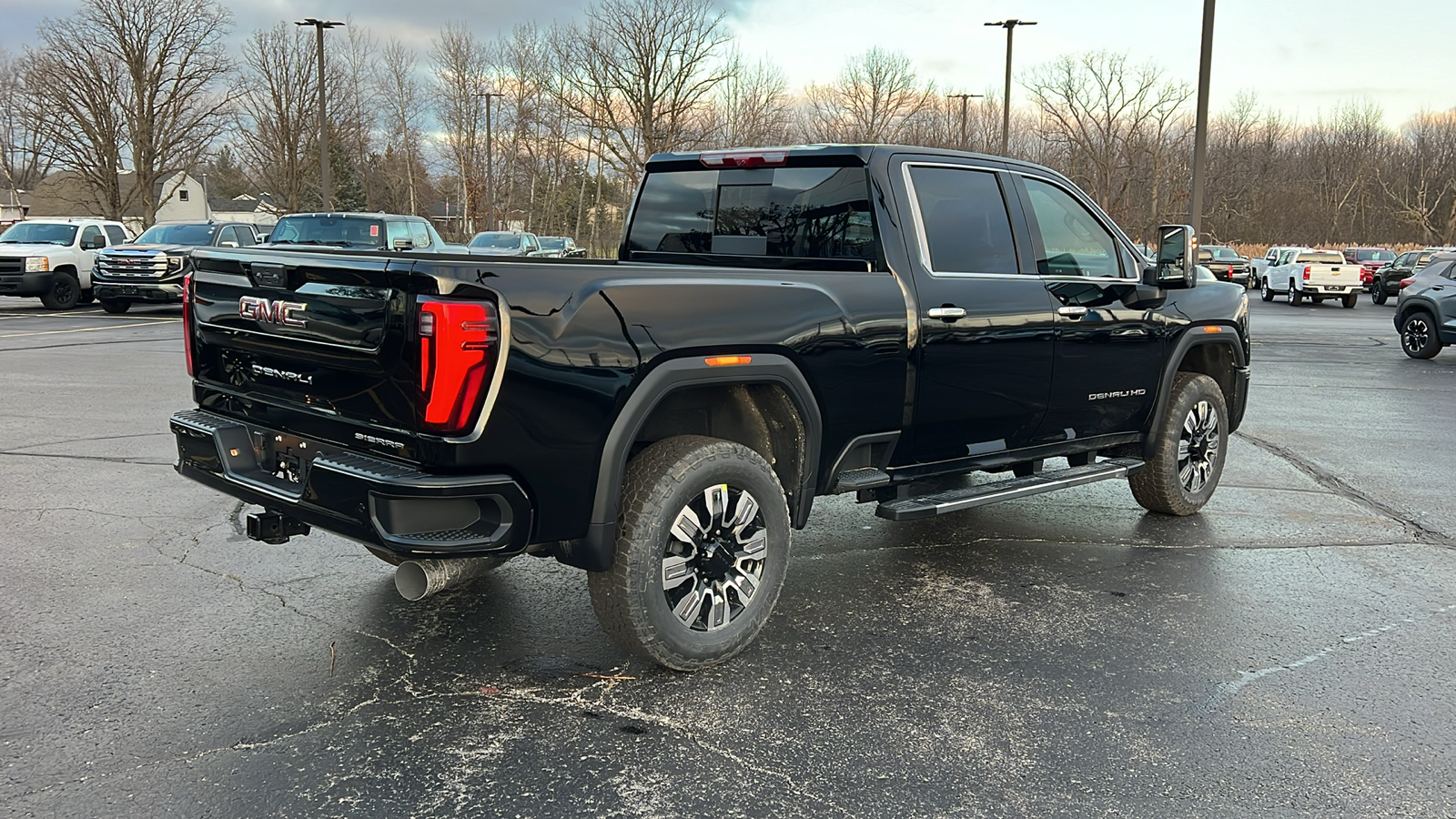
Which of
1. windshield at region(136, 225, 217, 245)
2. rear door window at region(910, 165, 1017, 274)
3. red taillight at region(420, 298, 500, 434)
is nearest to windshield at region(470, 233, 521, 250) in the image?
windshield at region(136, 225, 217, 245)

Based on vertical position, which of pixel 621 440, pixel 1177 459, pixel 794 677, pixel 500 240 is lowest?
pixel 794 677

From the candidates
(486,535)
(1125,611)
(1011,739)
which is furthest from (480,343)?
(1125,611)

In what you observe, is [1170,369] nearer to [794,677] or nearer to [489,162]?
[794,677]

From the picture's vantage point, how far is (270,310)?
3.91 metres

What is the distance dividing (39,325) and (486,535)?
18.4 m

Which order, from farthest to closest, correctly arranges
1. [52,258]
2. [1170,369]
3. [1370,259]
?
[1370,259]
[52,258]
[1170,369]

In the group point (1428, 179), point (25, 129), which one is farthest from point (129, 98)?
point (1428, 179)

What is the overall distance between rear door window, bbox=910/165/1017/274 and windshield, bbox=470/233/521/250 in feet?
87.7

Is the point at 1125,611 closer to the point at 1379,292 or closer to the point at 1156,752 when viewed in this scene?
the point at 1156,752

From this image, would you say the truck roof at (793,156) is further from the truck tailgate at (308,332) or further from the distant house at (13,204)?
the distant house at (13,204)

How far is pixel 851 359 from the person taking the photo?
4367mm

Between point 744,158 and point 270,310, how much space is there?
2261mm

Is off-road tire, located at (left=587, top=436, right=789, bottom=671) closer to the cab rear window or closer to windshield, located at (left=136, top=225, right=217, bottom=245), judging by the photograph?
the cab rear window

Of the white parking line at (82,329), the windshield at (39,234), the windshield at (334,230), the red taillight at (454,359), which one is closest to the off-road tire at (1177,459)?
the red taillight at (454,359)
